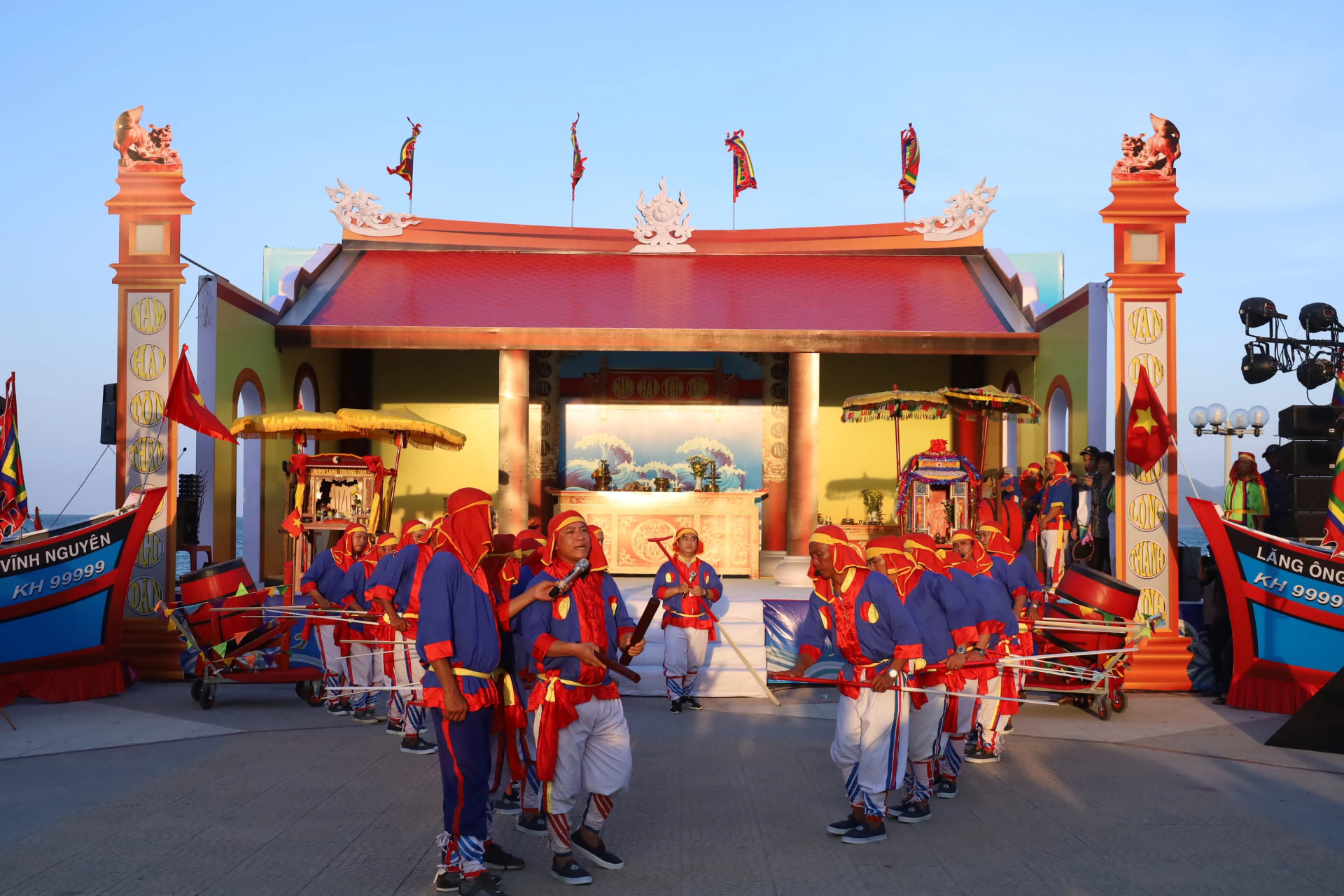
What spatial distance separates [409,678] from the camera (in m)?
8.38

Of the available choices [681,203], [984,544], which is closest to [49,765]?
[984,544]

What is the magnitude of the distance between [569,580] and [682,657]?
4948 millimetres

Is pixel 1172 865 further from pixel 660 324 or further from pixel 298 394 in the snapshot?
pixel 298 394

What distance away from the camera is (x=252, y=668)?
988 centimetres

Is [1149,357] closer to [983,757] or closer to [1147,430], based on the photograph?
[1147,430]

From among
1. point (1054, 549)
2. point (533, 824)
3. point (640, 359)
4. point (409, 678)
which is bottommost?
point (533, 824)

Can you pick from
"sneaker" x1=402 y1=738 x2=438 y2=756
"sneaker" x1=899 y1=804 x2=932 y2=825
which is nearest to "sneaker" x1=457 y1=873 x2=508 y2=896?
"sneaker" x1=899 y1=804 x2=932 y2=825

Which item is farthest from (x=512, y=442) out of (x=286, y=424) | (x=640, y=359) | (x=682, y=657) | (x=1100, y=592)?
(x=1100, y=592)

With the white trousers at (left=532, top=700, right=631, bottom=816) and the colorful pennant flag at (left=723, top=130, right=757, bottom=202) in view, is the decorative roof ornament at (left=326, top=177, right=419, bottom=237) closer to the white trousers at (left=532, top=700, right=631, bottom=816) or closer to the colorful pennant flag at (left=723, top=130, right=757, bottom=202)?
the colorful pennant flag at (left=723, top=130, right=757, bottom=202)

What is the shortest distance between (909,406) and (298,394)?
8612 mm

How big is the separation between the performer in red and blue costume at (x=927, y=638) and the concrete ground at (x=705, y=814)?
24cm

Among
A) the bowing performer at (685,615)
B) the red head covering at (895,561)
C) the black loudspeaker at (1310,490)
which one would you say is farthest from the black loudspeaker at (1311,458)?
the red head covering at (895,561)

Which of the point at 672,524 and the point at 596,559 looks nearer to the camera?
the point at 596,559

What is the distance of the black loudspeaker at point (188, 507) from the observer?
462 inches
